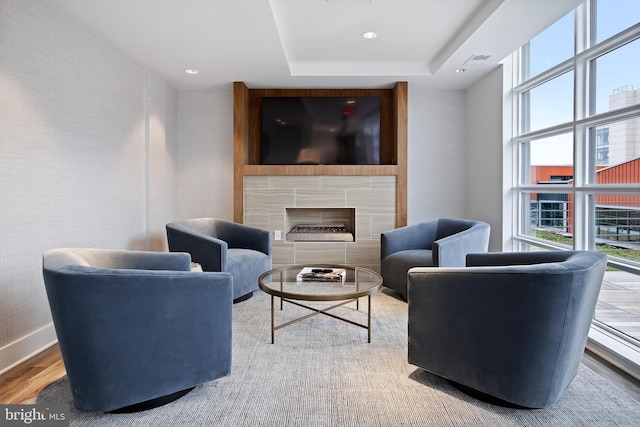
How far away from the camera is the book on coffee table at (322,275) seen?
2811 mm

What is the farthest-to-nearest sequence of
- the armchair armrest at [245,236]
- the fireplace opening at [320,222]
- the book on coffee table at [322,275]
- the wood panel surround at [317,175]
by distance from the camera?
the fireplace opening at [320,222] < the wood panel surround at [317,175] < the armchair armrest at [245,236] < the book on coffee table at [322,275]

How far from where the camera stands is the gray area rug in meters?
1.69

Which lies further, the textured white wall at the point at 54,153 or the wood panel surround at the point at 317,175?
the wood panel surround at the point at 317,175

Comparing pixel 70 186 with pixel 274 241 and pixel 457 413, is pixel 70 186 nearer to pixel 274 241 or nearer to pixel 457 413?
pixel 274 241

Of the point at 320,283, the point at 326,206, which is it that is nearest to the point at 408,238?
the point at 326,206

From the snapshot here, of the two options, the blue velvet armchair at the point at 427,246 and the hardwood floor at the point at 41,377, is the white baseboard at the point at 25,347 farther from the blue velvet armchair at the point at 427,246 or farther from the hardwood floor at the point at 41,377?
the blue velvet armchair at the point at 427,246

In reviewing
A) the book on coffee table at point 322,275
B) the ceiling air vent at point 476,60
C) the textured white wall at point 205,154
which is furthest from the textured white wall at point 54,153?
the ceiling air vent at point 476,60

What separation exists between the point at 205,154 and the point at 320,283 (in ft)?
9.68

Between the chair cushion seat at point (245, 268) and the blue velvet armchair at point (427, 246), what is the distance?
121cm

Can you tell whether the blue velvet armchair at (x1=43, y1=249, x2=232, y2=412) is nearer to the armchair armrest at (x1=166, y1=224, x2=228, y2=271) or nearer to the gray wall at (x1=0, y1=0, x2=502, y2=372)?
the gray wall at (x1=0, y1=0, x2=502, y2=372)

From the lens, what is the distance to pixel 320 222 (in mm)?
4977

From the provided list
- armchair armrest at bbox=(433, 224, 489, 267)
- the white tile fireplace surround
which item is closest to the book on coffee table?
armchair armrest at bbox=(433, 224, 489, 267)

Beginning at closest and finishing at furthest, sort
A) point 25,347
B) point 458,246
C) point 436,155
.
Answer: point 25,347 → point 458,246 → point 436,155

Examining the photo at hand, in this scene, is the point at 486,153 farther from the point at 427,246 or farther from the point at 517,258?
the point at 517,258
